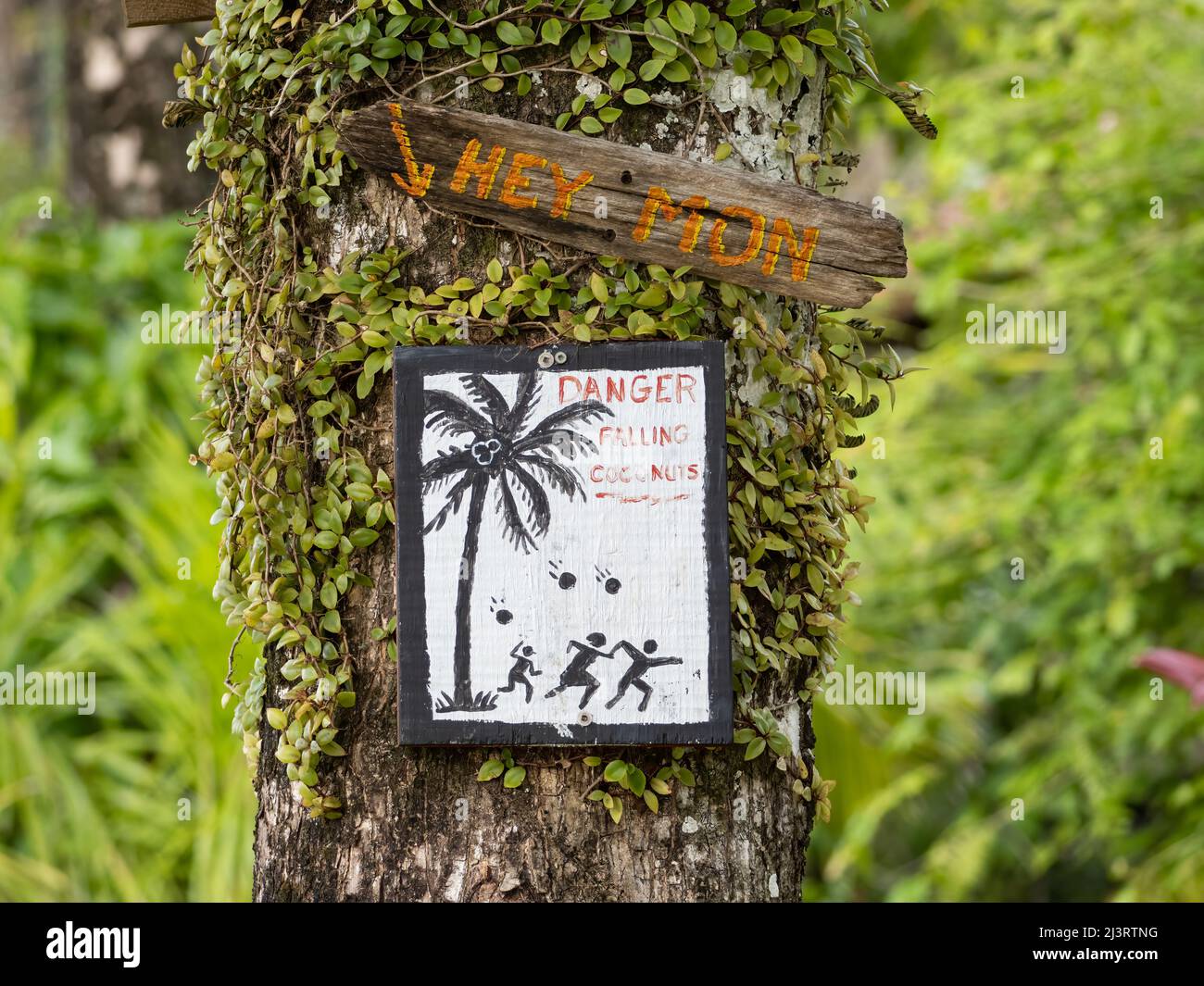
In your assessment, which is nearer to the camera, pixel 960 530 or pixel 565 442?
pixel 565 442

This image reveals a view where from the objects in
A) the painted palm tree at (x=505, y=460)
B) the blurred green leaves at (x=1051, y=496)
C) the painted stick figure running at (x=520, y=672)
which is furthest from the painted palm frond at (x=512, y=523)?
the blurred green leaves at (x=1051, y=496)

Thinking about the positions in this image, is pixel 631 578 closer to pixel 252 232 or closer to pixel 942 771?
pixel 252 232

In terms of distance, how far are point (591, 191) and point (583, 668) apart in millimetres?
570

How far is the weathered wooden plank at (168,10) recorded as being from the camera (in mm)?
1758

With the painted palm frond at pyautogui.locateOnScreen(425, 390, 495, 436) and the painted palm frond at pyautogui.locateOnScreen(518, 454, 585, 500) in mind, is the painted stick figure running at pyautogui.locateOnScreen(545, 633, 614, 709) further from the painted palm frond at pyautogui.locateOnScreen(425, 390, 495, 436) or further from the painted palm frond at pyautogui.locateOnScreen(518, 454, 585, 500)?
the painted palm frond at pyautogui.locateOnScreen(425, 390, 495, 436)

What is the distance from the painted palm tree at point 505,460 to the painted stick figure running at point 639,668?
0.57 ft

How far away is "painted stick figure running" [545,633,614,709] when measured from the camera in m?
1.39

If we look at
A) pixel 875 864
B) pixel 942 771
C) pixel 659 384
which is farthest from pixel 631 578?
pixel 875 864

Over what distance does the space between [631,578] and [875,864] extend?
11.1 ft

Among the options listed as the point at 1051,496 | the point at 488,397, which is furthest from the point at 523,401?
the point at 1051,496

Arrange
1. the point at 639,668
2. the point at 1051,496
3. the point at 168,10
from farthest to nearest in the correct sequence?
the point at 1051,496, the point at 168,10, the point at 639,668

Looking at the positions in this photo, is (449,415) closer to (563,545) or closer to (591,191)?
(563,545)

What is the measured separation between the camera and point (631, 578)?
140 cm

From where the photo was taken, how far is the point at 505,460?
55.8 inches
